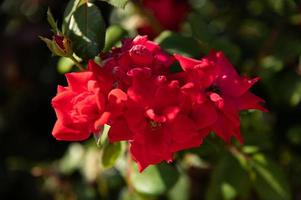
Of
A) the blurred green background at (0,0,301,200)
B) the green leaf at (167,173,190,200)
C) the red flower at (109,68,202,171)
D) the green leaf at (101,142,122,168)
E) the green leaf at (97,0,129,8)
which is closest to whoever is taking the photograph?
the red flower at (109,68,202,171)

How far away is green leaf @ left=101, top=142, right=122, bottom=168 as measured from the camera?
1.56m

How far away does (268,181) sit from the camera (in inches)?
67.7

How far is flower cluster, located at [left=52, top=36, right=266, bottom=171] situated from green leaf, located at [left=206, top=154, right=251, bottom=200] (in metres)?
0.47

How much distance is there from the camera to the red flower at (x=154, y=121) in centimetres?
115

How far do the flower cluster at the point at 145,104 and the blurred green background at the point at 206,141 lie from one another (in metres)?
0.32

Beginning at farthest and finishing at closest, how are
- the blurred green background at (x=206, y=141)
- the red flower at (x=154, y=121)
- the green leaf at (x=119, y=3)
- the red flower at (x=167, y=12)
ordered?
the red flower at (x=167, y=12) < the blurred green background at (x=206, y=141) < the green leaf at (x=119, y=3) < the red flower at (x=154, y=121)

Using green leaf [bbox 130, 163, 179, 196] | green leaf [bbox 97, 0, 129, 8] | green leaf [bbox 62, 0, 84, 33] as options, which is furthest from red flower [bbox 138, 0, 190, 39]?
green leaf [bbox 97, 0, 129, 8]

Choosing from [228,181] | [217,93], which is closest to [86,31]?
[217,93]

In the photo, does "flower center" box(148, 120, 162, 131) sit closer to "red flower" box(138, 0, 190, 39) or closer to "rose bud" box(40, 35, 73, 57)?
"rose bud" box(40, 35, 73, 57)

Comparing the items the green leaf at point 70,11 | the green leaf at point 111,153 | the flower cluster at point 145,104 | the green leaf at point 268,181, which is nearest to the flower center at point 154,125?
the flower cluster at point 145,104

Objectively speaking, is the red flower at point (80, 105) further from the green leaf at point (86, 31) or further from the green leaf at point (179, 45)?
the green leaf at point (179, 45)

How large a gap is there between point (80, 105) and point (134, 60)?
126 mm

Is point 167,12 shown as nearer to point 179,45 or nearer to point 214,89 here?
point 179,45

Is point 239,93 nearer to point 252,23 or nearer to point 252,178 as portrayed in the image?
point 252,178
